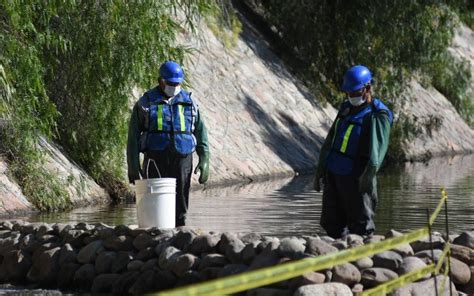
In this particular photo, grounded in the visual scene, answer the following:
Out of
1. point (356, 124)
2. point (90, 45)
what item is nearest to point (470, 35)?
point (90, 45)

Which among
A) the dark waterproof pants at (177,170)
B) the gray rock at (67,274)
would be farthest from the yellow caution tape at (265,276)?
the dark waterproof pants at (177,170)

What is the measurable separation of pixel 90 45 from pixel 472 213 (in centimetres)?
651

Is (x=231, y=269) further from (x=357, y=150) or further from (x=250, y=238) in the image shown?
(x=357, y=150)

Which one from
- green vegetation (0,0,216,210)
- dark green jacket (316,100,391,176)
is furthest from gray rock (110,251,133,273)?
green vegetation (0,0,216,210)

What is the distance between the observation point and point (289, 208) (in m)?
20.0

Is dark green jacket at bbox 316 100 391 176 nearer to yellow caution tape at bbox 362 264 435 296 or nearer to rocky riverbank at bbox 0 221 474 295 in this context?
rocky riverbank at bbox 0 221 474 295

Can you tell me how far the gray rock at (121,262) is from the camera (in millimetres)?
11773

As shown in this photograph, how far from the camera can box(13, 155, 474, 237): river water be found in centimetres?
1673

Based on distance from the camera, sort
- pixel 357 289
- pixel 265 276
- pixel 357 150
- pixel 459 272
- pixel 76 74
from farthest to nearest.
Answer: pixel 76 74, pixel 357 150, pixel 459 272, pixel 357 289, pixel 265 276

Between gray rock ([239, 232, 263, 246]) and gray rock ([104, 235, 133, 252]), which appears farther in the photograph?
gray rock ([104, 235, 133, 252])

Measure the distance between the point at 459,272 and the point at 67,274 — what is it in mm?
3600

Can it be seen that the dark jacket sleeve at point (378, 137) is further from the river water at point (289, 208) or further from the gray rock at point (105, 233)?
the river water at point (289, 208)

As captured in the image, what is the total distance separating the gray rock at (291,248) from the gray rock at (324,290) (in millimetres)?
535

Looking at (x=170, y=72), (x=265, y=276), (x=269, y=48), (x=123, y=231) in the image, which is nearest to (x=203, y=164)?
(x=170, y=72)
